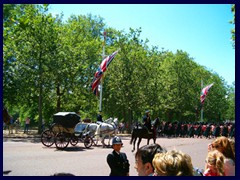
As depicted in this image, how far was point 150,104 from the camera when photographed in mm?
35500

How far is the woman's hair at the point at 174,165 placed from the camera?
3041mm

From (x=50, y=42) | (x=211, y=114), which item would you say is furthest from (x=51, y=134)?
(x=211, y=114)

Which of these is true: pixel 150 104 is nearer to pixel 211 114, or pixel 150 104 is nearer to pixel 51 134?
→ pixel 51 134

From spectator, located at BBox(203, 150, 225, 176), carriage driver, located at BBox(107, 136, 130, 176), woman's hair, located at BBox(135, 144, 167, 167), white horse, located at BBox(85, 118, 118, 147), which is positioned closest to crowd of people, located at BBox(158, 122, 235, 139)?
white horse, located at BBox(85, 118, 118, 147)

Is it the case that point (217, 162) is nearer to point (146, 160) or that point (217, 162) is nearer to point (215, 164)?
point (215, 164)

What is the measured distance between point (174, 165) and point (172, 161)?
0.17 feet

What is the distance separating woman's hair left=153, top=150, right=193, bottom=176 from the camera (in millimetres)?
3041

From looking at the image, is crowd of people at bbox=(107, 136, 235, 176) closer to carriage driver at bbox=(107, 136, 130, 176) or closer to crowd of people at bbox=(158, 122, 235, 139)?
carriage driver at bbox=(107, 136, 130, 176)

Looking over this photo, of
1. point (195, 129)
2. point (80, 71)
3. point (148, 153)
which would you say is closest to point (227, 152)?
point (148, 153)

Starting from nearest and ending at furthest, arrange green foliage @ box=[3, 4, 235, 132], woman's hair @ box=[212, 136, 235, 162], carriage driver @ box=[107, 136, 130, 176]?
1. woman's hair @ box=[212, 136, 235, 162]
2. carriage driver @ box=[107, 136, 130, 176]
3. green foliage @ box=[3, 4, 235, 132]

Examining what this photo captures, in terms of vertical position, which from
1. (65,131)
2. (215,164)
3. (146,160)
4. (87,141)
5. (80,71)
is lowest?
(87,141)

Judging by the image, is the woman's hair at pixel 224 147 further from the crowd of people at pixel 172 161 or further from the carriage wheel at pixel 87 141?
the carriage wheel at pixel 87 141

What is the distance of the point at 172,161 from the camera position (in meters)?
3.08
